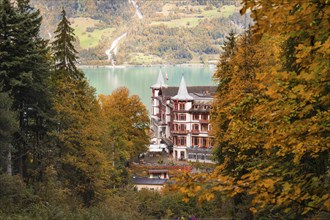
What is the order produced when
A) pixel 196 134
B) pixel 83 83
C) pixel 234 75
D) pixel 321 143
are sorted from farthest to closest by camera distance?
pixel 196 134 < pixel 83 83 < pixel 234 75 < pixel 321 143

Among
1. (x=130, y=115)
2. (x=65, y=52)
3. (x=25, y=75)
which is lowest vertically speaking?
(x=130, y=115)

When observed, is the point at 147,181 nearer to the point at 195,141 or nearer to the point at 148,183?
the point at 148,183

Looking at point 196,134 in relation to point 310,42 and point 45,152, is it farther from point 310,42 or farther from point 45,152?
point 310,42

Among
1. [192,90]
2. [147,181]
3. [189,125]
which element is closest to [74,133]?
[147,181]

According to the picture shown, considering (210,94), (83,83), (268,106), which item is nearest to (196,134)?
(210,94)

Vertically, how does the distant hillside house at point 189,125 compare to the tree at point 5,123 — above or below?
below

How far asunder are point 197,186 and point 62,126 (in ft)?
57.6

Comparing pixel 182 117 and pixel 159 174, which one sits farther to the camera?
pixel 182 117

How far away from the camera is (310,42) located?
4684 millimetres

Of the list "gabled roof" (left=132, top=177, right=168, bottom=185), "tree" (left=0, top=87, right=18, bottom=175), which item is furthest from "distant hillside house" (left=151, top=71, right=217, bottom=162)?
"tree" (left=0, top=87, right=18, bottom=175)

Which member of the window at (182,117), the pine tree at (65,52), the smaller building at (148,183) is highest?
the pine tree at (65,52)

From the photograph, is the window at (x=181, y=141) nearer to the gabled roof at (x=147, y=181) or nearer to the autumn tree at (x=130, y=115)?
the autumn tree at (x=130, y=115)

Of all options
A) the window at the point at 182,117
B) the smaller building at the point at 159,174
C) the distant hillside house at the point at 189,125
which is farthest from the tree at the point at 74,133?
the window at the point at 182,117

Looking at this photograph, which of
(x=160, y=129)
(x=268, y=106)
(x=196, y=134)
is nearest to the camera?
(x=268, y=106)
